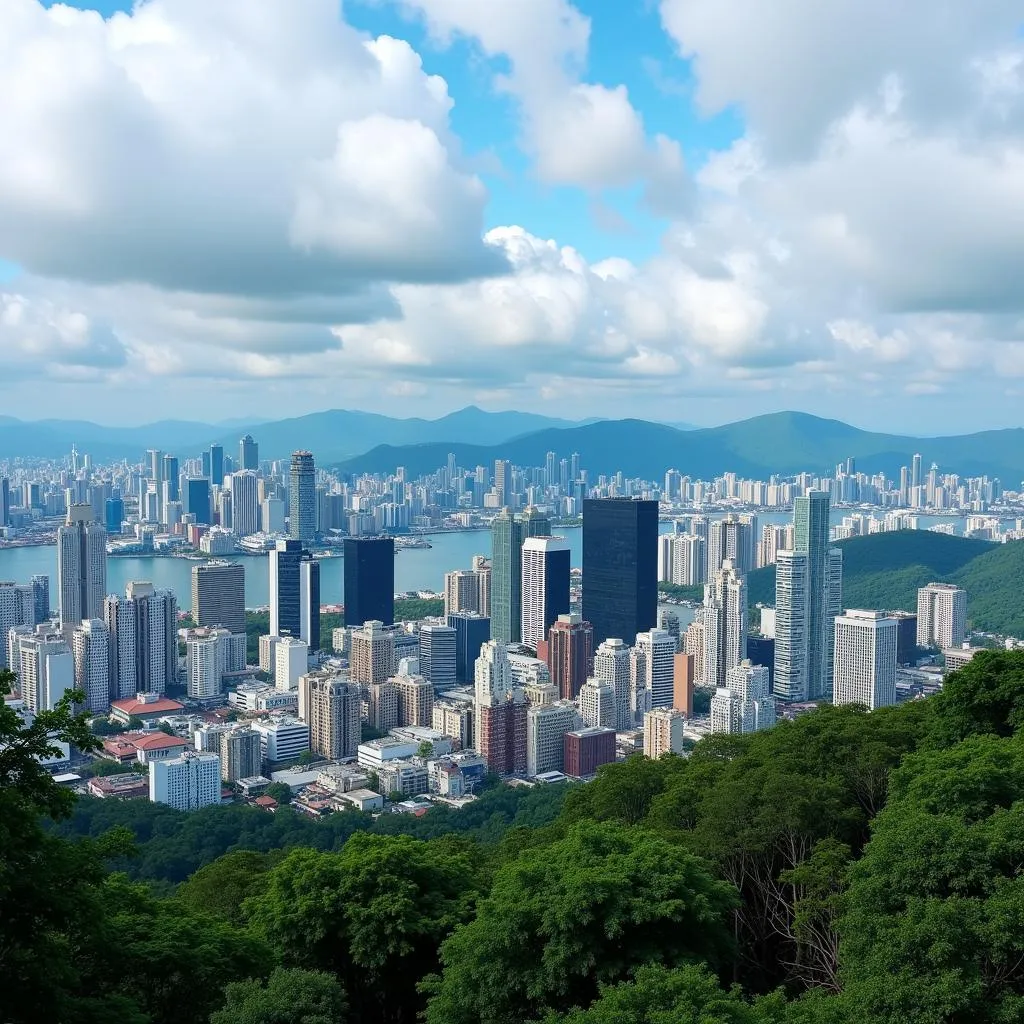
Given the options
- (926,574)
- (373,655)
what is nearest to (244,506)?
(373,655)

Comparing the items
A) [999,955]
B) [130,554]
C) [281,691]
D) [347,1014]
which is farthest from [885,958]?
[130,554]

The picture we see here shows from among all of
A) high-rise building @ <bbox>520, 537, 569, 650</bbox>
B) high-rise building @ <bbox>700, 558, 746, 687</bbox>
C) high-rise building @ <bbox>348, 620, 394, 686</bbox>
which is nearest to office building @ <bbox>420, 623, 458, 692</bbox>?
high-rise building @ <bbox>348, 620, 394, 686</bbox>

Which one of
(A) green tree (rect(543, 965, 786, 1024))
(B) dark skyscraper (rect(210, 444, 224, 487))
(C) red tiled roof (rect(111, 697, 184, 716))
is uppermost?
(B) dark skyscraper (rect(210, 444, 224, 487))

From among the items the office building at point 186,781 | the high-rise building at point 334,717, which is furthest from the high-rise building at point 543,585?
the office building at point 186,781

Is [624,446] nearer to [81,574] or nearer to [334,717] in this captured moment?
[81,574]

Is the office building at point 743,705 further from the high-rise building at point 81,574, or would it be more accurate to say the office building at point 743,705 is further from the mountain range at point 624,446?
the mountain range at point 624,446

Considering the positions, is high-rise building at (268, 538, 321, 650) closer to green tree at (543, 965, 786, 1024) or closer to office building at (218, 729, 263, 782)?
office building at (218, 729, 263, 782)

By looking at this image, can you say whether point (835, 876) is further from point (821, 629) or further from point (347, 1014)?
point (821, 629)
